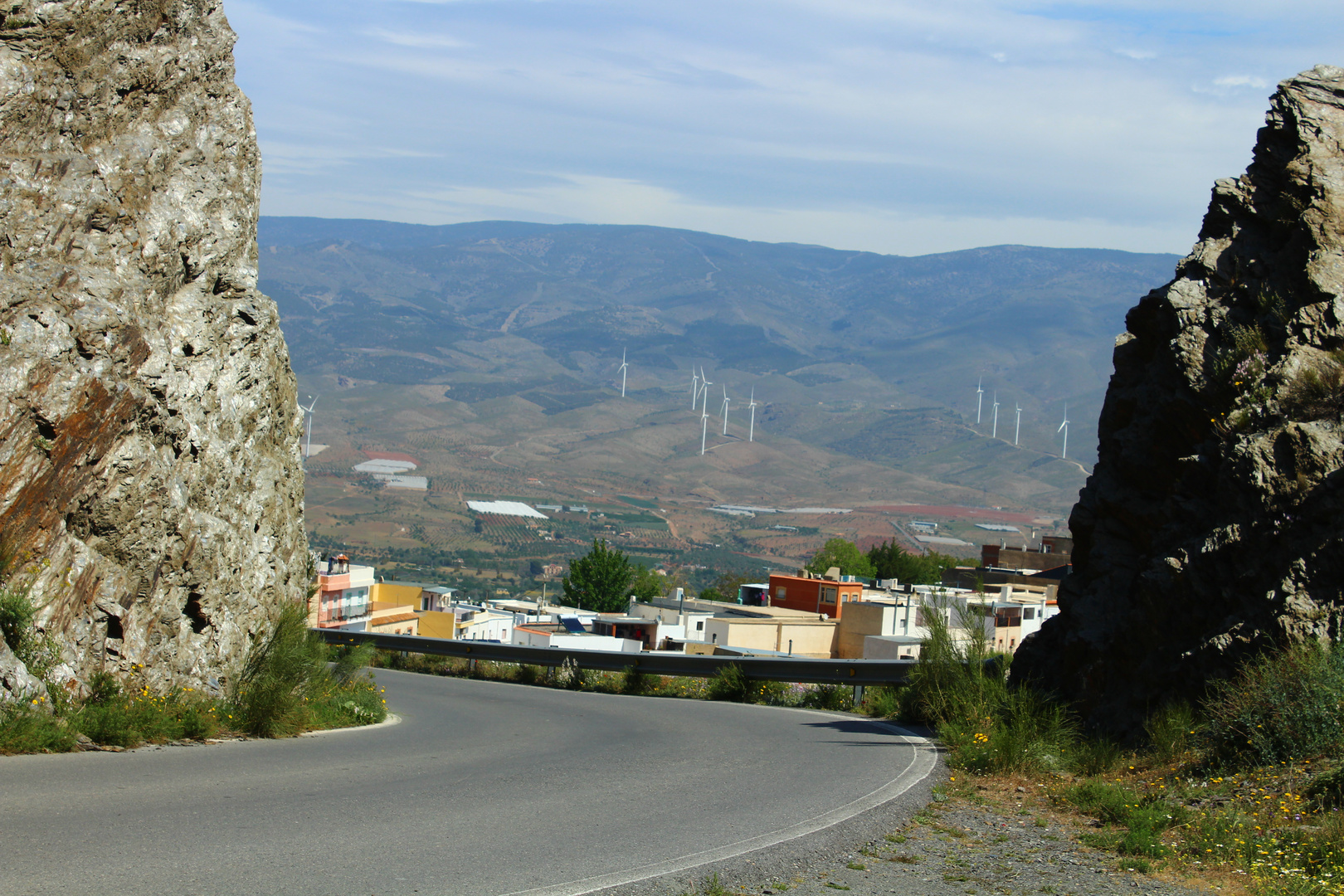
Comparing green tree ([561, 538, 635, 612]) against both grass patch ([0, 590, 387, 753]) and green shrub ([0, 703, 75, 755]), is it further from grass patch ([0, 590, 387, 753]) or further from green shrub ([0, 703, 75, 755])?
green shrub ([0, 703, 75, 755])

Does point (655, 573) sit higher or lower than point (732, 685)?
higher

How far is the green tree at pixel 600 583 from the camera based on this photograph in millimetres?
103125

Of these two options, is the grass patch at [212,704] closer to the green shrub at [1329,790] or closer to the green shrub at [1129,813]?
the green shrub at [1129,813]

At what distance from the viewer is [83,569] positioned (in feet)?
38.8

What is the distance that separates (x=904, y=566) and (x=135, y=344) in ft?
358

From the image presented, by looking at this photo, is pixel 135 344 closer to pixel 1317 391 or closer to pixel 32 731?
pixel 32 731

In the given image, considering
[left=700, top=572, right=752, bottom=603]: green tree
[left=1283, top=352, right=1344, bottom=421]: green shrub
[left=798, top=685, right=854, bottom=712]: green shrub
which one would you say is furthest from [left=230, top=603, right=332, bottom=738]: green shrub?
[left=700, top=572, right=752, bottom=603]: green tree

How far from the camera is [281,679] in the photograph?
14180 mm

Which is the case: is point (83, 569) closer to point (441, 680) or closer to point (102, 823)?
point (102, 823)

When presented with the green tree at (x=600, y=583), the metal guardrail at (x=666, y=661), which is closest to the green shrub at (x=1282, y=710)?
the metal guardrail at (x=666, y=661)

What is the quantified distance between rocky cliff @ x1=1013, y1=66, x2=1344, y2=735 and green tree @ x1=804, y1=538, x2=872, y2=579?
107m

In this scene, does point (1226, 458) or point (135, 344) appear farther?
point (135, 344)

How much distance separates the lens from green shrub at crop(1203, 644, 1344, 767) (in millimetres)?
8633

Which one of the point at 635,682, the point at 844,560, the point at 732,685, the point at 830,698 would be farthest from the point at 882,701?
the point at 844,560
